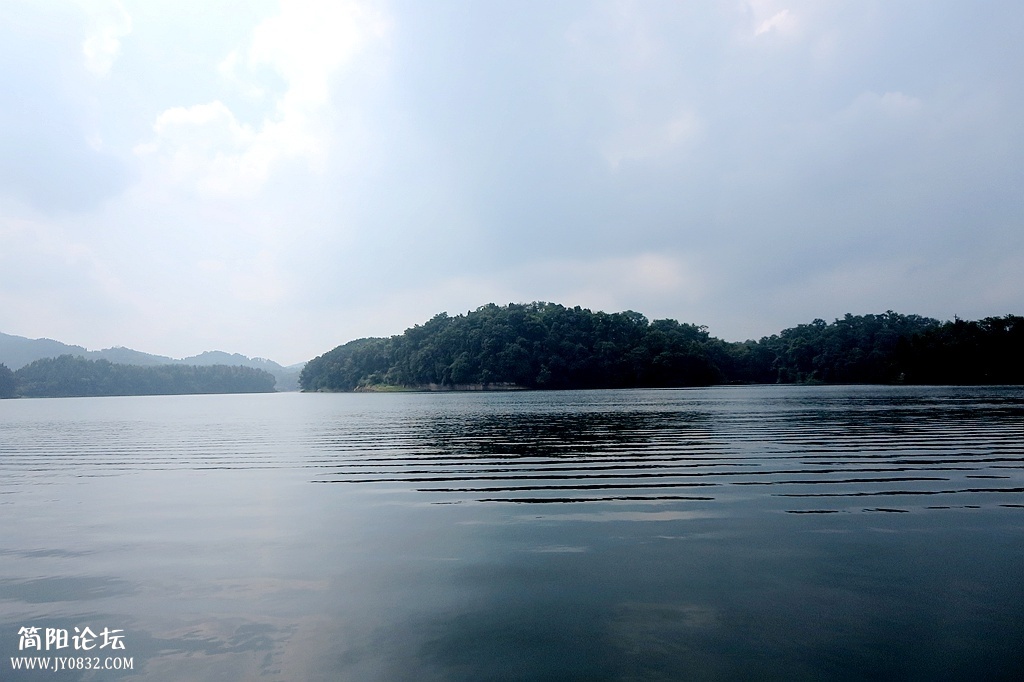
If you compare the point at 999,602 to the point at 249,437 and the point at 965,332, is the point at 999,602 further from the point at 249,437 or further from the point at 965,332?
the point at 965,332

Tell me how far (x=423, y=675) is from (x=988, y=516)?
42.4 ft

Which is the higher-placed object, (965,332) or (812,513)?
(965,332)

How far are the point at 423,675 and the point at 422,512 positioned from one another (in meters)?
8.72

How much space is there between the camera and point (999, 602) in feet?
27.9

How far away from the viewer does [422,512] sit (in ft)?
51.0

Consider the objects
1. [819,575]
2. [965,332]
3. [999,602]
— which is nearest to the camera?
[999,602]

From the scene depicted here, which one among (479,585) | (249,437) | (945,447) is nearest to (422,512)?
(479,585)

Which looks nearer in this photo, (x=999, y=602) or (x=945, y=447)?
(x=999, y=602)

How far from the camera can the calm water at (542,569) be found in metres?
7.25

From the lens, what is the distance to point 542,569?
10.5m

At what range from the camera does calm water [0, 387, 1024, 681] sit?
7.25m

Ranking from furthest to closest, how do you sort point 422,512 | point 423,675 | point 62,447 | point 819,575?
point 62,447 < point 422,512 < point 819,575 < point 423,675

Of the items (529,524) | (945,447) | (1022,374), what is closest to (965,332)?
(1022,374)

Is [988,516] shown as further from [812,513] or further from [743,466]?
[743,466]
